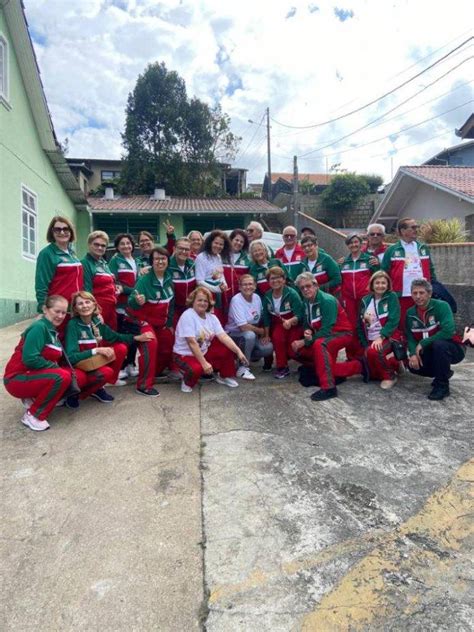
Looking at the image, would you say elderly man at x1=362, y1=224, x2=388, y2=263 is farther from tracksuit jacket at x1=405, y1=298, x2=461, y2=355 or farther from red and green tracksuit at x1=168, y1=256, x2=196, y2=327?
red and green tracksuit at x1=168, y1=256, x2=196, y2=327

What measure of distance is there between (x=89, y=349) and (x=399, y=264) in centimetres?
368

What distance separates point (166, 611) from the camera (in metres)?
1.82

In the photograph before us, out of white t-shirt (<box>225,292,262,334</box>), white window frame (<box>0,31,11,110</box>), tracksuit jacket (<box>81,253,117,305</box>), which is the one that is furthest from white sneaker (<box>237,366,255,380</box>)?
white window frame (<box>0,31,11,110</box>)

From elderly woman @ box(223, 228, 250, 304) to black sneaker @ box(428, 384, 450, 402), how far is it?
8.28 ft

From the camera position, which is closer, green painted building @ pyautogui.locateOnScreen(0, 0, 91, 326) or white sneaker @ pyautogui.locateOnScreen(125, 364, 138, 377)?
white sneaker @ pyautogui.locateOnScreen(125, 364, 138, 377)

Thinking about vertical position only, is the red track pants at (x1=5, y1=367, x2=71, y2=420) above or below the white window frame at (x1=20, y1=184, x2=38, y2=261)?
below

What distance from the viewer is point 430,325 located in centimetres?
441

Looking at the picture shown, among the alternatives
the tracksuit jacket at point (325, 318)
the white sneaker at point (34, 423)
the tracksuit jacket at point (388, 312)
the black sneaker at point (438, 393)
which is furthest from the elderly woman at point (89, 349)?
the black sneaker at point (438, 393)

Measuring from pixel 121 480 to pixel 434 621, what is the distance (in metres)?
1.94

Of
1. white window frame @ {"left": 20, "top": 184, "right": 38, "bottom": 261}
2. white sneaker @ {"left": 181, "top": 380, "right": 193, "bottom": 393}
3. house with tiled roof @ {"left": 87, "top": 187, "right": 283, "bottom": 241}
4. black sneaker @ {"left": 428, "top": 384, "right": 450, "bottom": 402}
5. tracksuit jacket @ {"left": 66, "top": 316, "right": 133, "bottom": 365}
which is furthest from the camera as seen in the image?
house with tiled roof @ {"left": 87, "top": 187, "right": 283, "bottom": 241}

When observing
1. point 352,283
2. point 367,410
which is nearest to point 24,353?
point 367,410

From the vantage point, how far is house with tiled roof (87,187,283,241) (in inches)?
730

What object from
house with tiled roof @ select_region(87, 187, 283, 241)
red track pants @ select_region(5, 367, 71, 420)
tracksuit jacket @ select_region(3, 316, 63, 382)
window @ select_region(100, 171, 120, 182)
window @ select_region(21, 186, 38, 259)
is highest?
window @ select_region(100, 171, 120, 182)

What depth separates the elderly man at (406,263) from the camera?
5.06m
